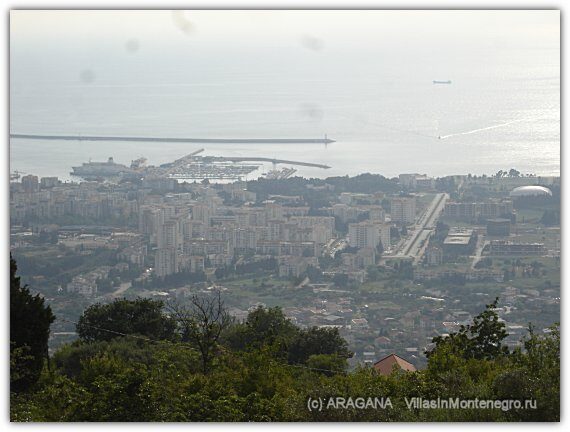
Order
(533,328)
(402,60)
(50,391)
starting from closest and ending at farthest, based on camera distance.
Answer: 1. (50,391)
2. (533,328)
3. (402,60)

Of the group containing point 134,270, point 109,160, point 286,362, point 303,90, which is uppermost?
point 303,90

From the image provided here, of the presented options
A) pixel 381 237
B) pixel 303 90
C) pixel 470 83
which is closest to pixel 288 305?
pixel 381 237

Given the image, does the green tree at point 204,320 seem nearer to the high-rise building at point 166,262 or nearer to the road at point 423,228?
the high-rise building at point 166,262

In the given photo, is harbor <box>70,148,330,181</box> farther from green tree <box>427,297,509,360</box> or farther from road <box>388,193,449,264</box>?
green tree <box>427,297,509,360</box>

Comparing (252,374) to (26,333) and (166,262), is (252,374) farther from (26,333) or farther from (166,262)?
(26,333)

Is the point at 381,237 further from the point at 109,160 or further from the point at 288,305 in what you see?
the point at 109,160

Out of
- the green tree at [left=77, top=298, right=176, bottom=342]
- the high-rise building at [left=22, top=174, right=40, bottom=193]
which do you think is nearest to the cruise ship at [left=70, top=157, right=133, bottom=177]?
the high-rise building at [left=22, top=174, right=40, bottom=193]
